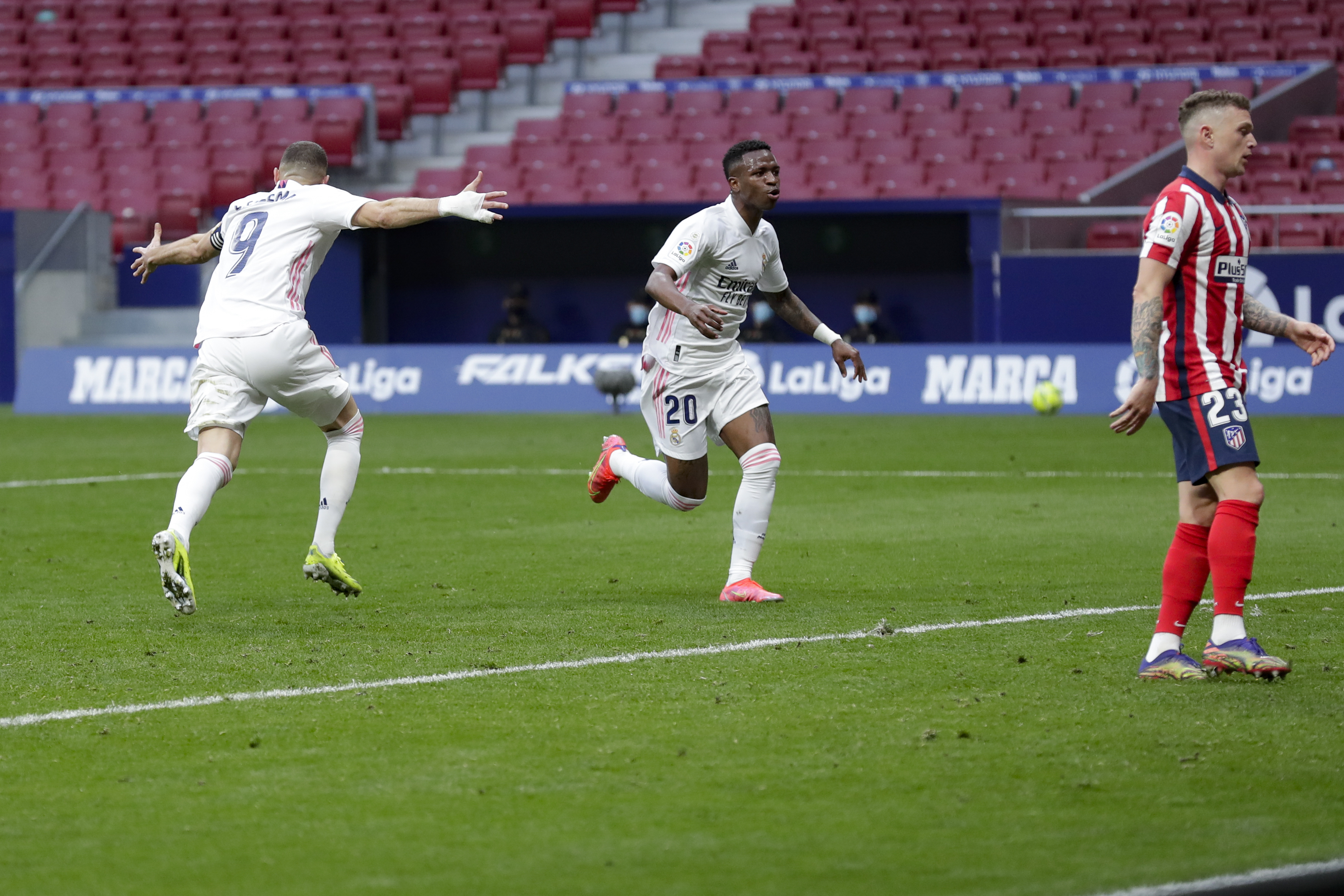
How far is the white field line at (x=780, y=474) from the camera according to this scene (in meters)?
13.5

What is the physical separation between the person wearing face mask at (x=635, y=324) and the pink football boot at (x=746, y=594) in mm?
17529

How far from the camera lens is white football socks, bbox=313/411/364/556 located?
764cm

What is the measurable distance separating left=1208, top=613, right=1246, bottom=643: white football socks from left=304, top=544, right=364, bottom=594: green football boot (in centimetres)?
364

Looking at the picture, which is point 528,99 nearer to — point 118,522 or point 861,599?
point 118,522

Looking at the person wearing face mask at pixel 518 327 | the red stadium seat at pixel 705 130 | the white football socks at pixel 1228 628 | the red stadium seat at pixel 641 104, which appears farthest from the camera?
the red stadium seat at pixel 641 104

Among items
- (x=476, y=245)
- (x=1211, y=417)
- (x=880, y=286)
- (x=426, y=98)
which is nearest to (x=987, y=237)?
(x=880, y=286)

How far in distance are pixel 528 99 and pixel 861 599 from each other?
947 inches

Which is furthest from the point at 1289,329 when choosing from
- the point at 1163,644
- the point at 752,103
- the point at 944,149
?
the point at 752,103

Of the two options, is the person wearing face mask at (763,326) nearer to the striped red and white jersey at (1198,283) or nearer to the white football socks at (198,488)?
the white football socks at (198,488)

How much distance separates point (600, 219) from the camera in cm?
2723

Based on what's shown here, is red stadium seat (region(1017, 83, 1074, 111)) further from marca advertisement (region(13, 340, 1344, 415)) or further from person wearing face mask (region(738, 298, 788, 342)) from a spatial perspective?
marca advertisement (region(13, 340, 1344, 415))

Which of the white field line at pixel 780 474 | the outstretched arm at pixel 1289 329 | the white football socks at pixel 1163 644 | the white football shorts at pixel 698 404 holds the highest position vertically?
the outstretched arm at pixel 1289 329

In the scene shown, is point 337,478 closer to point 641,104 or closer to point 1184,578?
point 1184,578

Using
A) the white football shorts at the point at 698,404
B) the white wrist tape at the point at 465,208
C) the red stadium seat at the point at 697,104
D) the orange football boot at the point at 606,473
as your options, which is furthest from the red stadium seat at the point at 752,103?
the white wrist tape at the point at 465,208
